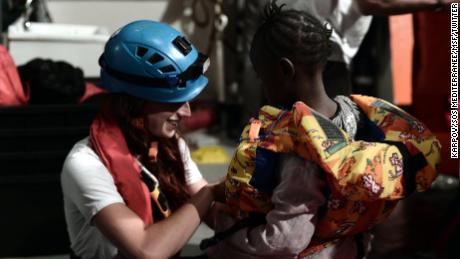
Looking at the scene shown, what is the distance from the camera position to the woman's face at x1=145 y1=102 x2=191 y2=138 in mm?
1642

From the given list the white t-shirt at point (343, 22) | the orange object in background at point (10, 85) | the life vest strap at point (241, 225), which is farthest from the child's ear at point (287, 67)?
the orange object in background at point (10, 85)

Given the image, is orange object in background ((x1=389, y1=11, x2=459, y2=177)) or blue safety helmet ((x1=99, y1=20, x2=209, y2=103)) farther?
orange object in background ((x1=389, y1=11, x2=459, y2=177))

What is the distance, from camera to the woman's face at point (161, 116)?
64.6 inches

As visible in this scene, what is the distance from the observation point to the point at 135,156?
1.72 m

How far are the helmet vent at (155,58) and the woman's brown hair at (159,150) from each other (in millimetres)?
109

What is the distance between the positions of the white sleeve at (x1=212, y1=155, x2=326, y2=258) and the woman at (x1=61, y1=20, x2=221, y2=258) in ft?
1.03

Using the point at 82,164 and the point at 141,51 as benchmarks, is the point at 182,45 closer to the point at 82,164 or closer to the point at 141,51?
the point at 141,51

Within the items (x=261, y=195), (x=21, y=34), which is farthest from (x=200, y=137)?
(x=261, y=195)

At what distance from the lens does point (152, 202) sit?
Answer: 1.69 m

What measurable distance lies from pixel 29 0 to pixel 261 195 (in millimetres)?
2234

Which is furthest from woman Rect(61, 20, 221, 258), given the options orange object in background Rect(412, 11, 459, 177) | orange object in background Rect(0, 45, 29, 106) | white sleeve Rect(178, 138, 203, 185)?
orange object in background Rect(412, 11, 459, 177)

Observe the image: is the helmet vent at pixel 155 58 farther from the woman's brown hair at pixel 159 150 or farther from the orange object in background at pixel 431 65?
the orange object in background at pixel 431 65

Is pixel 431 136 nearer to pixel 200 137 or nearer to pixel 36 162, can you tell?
pixel 36 162

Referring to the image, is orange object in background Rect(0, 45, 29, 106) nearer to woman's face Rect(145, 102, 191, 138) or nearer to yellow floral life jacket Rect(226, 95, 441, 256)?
woman's face Rect(145, 102, 191, 138)
